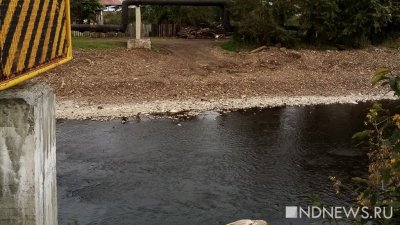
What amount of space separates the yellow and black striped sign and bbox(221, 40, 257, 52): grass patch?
21223mm

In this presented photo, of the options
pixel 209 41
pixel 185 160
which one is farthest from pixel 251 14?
pixel 185 160

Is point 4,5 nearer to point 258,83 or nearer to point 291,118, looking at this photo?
point 291,118

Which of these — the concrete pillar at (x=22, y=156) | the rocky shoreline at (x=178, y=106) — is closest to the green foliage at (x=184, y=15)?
the rocky shoreline at (x=178, y=106)

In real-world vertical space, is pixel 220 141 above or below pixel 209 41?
below

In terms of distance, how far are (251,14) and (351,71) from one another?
6.02 metres

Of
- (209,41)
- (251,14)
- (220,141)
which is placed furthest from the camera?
(209,41)

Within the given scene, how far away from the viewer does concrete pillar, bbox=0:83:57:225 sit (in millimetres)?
5176

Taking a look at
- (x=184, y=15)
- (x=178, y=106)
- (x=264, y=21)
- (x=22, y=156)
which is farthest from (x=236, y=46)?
(x=22, y=156)

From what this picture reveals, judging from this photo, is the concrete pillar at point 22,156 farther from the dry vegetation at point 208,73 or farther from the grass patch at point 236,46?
the grass patch at point 236,46

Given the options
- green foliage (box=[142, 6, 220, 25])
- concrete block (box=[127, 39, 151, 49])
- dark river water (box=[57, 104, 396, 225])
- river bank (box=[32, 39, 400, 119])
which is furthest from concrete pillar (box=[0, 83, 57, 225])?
green foliage (box=[142, 6, 220, 25])

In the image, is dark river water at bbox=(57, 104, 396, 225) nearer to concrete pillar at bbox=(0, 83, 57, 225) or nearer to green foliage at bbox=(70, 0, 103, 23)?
concrete pillar at bbox=(0, 83, 57, 225)

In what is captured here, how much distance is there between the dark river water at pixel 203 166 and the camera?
9.80m

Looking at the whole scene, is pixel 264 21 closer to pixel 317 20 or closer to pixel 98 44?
pixel 317 20

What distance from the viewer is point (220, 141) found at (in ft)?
48.1
